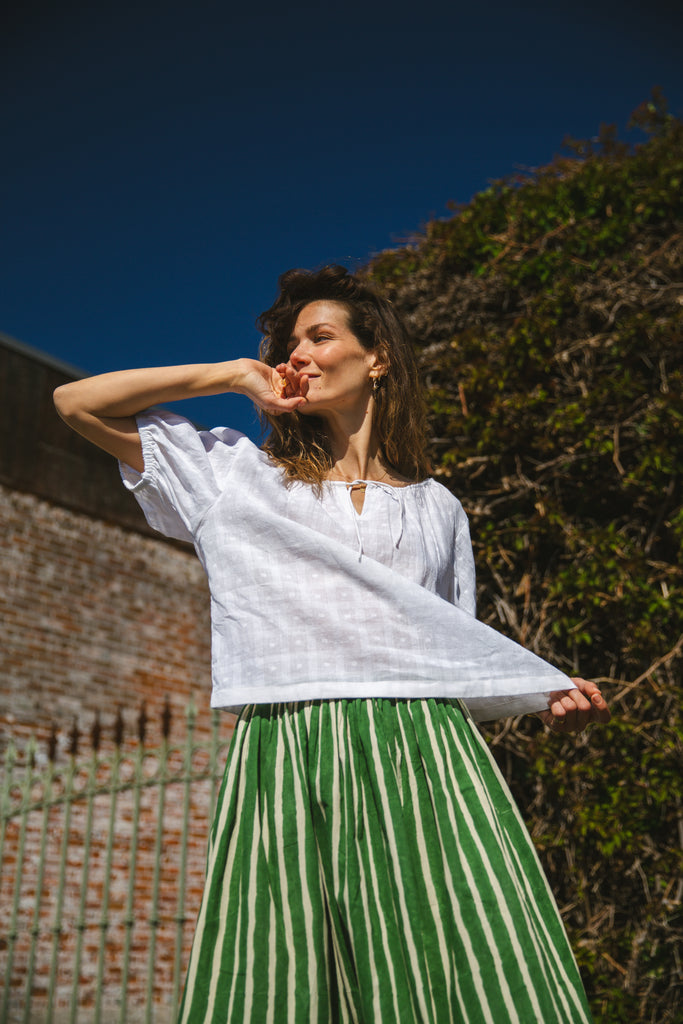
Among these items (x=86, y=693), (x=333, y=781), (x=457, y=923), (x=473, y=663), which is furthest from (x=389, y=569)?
(x=86, y=693)

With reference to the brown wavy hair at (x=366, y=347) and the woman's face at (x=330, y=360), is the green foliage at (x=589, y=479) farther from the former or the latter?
the woman's face at (x=330, y=360)

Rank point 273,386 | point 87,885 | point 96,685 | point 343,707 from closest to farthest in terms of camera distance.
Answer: point 343,707
point 273,386
point 87,885
point 96,685

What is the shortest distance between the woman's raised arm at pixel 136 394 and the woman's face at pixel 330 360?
7cm

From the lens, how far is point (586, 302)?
311 centimetres

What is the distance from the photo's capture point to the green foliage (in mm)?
2594

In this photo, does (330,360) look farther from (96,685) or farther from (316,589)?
(96,685)

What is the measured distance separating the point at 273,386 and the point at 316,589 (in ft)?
1.64

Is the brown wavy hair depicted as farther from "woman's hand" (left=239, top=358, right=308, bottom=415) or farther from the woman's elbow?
the woman's elbow

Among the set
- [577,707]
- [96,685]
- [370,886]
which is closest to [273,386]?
[577,707]

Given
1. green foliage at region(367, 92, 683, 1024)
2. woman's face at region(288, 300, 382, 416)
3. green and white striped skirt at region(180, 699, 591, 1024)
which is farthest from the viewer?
green foliage at region(367, 92, 683, 1024)

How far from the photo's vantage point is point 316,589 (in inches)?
62.7

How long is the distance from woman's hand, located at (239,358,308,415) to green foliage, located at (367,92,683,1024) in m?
1.38

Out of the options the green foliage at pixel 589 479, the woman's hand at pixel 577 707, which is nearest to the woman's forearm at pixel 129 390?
the woman's hand at pixel 577 707

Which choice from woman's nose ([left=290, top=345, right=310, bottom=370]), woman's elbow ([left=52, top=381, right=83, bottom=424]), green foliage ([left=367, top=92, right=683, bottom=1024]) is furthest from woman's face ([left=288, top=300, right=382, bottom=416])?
green foliage ([left=367, top=92, right=683, bottom=1024])
